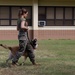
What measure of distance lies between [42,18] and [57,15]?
135 centimetres

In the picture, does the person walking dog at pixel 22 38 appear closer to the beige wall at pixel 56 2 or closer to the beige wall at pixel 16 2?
the beige wall at pixel 16 2

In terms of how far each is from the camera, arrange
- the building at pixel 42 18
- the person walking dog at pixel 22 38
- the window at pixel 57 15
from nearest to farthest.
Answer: the person walking dog at pixel 22 38, the building at pixel 42 18, the window at pixel 57 15

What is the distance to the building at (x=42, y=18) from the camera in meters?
28.1

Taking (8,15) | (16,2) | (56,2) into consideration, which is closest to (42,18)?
(56,2)

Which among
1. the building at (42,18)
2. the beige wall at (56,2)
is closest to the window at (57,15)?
the building at (42,18)

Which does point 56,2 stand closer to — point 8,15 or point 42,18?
point 42,18

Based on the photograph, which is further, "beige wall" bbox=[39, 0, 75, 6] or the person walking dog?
"beige wall" bbox=[39, 0, 75, 6]

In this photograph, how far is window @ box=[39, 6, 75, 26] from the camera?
29094 mm

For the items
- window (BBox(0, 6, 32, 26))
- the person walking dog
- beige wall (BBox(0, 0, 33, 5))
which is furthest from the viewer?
window (BBox(0, 6, 32, 26))

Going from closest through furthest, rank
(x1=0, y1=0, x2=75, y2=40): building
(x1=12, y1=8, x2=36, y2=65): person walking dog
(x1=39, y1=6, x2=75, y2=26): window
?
(x1=12, y1=8, x2=36, y2=65): person walking dog, (x1=0, y1=0, x2=75, y2=40): building, (x1=39, y1=6, x2=75, y2=26): window

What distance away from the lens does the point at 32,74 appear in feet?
32.0

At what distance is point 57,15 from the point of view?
29.3 meters

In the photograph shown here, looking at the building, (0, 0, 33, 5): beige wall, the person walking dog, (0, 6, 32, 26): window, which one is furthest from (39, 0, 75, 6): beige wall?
the person walking dog

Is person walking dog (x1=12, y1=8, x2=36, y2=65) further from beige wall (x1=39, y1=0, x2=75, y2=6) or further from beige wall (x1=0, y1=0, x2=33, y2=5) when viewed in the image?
beige wall (x1=39, y1=0, x2=75, y2=6)
